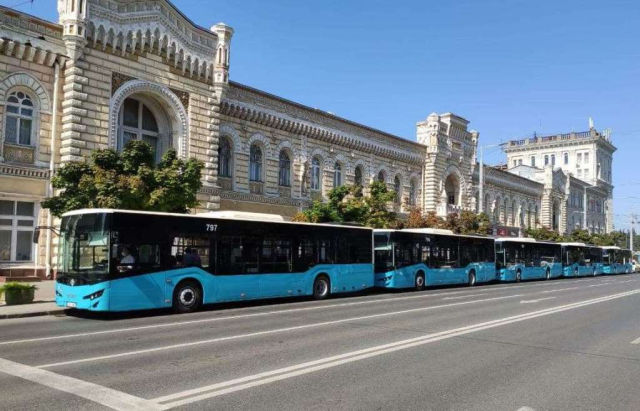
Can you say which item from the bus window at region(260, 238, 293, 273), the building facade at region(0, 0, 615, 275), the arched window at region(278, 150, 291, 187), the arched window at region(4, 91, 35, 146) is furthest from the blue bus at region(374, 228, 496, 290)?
the arched window at region(4, 91, 35, 146)

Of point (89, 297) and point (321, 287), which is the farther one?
point (321, 287)

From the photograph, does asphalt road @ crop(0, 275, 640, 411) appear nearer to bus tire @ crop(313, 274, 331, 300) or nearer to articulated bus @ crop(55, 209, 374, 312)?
articulated bus @ crop(55, 209, 374, 312)

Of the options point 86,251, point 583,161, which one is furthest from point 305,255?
point 583,161

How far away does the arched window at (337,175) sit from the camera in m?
39.8

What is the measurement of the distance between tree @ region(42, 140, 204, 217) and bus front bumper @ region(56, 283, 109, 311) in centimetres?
428

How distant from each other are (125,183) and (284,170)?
17.2m

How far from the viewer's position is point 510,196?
215ft

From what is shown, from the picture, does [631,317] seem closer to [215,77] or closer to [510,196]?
[215,77]

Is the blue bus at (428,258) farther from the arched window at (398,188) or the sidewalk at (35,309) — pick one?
the sidewalk at (35,309)

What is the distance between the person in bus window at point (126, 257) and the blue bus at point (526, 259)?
26.1 meters

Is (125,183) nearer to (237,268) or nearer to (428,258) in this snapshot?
(237,268)

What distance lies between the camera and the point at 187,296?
55.9 ft

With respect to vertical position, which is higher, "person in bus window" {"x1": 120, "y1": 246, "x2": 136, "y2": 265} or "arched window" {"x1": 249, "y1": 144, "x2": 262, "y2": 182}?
"arched window" {"x1": 249, "y1": 144, "x2": 262, "y2": 182}

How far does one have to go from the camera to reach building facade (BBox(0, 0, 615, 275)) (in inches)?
889
